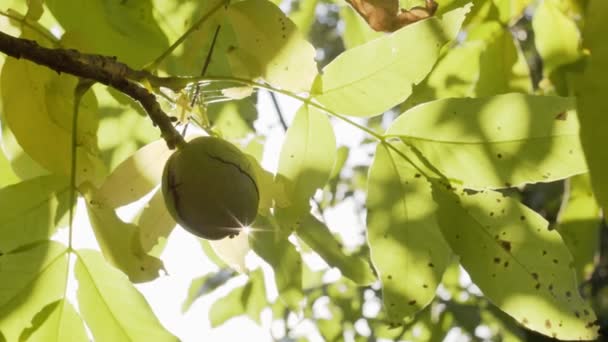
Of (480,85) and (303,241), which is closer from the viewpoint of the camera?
(303,241)

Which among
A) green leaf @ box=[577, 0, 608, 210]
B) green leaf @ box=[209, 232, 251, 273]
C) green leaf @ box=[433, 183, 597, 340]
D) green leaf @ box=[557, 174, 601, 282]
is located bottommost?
green leaf @ box=[557, 174, 601, 282]

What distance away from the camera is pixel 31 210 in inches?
57.5

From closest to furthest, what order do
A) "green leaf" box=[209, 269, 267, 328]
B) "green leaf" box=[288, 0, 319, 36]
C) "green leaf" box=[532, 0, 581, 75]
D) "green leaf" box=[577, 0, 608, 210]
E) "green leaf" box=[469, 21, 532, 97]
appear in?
"green leaf" box=[577, 0, 608, 210] < "green leaf" box=[532, 0, 581, 75] < "green leaf" box=[469, 21, 532, 97] < "green leaf" box=[288, 0, 319, 36] < "green leaf" box=[209, 269, 267, 328]

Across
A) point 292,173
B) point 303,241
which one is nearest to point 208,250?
point 303,241

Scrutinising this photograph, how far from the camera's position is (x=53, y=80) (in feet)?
4.62

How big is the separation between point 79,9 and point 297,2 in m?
0.64

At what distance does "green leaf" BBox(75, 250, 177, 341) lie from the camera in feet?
4.73

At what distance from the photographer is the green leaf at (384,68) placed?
1.30m

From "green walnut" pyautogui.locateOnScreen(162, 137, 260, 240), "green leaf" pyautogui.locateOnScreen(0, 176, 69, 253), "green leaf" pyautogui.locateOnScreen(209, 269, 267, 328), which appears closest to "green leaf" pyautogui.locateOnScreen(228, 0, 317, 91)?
"green walnut" pyautogui.locateOnScreen(162, 137, 260, 240)

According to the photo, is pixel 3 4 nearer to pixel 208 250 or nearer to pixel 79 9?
pixel 79 9

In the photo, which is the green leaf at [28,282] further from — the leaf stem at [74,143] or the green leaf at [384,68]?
the green leaf at [384,68]

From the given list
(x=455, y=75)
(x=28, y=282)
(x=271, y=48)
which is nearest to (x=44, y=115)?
(x=28, y=282)

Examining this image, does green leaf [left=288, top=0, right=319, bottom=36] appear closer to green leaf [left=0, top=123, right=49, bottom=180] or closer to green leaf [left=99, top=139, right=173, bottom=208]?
green leaf [left=99, top=139, right=173, bottom=208]

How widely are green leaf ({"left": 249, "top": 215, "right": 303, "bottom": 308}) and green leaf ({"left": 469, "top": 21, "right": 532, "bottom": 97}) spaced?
54 cm
